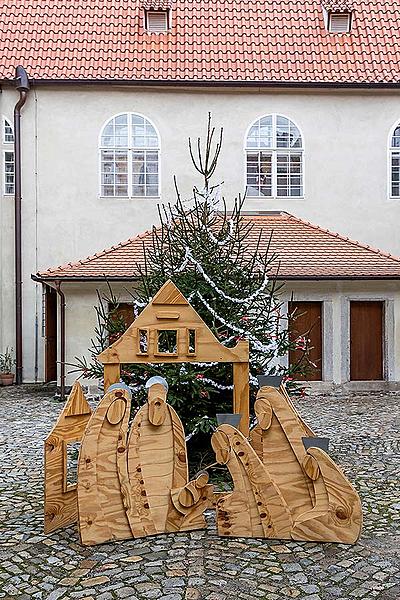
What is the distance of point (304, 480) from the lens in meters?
6.66

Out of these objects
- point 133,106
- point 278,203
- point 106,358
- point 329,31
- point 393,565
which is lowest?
point 393,565

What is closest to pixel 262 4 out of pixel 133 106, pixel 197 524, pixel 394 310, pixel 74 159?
pixel 133 106

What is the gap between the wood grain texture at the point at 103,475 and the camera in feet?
21.0

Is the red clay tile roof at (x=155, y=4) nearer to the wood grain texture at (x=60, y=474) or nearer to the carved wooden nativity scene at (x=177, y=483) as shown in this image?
the wood grain texture at (x=60, y=474)

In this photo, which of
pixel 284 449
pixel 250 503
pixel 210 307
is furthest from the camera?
pixel 210 307

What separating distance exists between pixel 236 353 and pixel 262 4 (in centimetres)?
1668

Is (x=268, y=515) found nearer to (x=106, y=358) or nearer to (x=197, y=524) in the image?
(x=197, y=524)

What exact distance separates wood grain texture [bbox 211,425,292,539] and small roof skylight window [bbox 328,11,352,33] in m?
17.2

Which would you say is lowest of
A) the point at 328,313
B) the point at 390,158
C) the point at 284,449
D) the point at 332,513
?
the point at 332,513

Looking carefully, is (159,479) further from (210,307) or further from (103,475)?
(210,307)

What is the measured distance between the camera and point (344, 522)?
644 cm

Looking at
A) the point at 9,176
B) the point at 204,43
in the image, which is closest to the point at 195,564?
the point at 9,176

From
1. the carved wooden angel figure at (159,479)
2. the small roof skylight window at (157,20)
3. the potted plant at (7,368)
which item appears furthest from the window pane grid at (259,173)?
the carved wooden angel figure at (159,479)

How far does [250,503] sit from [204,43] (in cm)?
1655
